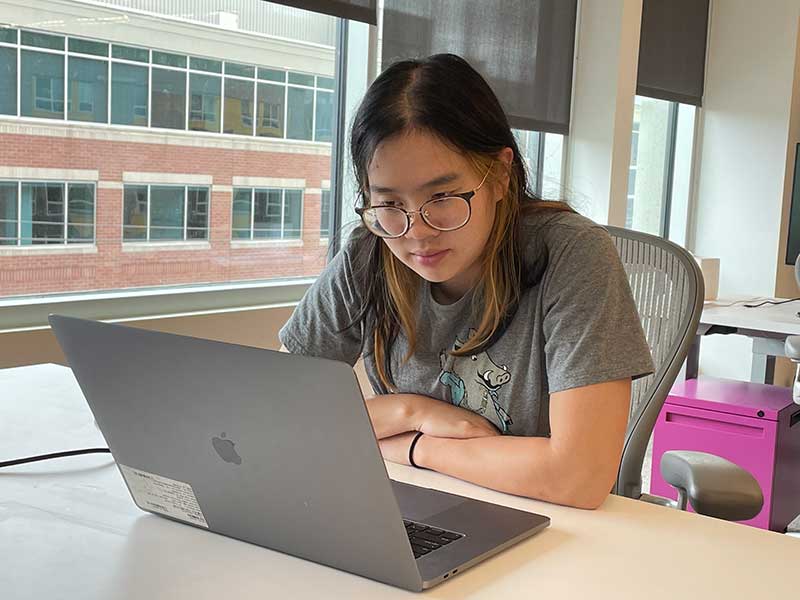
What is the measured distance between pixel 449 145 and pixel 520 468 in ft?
1.41

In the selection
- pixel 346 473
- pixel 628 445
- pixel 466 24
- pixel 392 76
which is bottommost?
pixel 628 445

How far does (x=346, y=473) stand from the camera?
2.67 feet

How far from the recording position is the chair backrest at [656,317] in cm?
149

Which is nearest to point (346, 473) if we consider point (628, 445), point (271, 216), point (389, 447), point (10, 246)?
point (389, 447)

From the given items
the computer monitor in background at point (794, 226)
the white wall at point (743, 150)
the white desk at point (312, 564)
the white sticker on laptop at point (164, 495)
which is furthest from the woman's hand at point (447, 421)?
the white wall at point (743, 150)

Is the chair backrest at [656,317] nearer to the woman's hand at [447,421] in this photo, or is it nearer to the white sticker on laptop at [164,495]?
the woman's hand at [447,421]

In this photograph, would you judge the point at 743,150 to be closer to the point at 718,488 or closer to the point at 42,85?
the point at 42,85

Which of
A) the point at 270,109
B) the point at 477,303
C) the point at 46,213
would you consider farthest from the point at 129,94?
the point at 477,303

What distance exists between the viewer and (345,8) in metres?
2.97

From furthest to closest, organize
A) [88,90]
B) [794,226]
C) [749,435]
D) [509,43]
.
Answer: [794,226] < [509,43] < [749,435] < [88,90]

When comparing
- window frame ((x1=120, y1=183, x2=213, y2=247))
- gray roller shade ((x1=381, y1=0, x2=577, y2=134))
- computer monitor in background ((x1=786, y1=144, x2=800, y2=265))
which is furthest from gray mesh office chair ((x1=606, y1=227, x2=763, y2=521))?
computer monitor in background ((x1=786, y1=144, x2=800, y2=265))

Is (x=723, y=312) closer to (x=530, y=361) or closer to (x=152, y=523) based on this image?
(x=530, y=361)

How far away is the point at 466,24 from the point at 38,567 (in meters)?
3.00

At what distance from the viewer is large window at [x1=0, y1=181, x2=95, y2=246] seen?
2.34 metres
